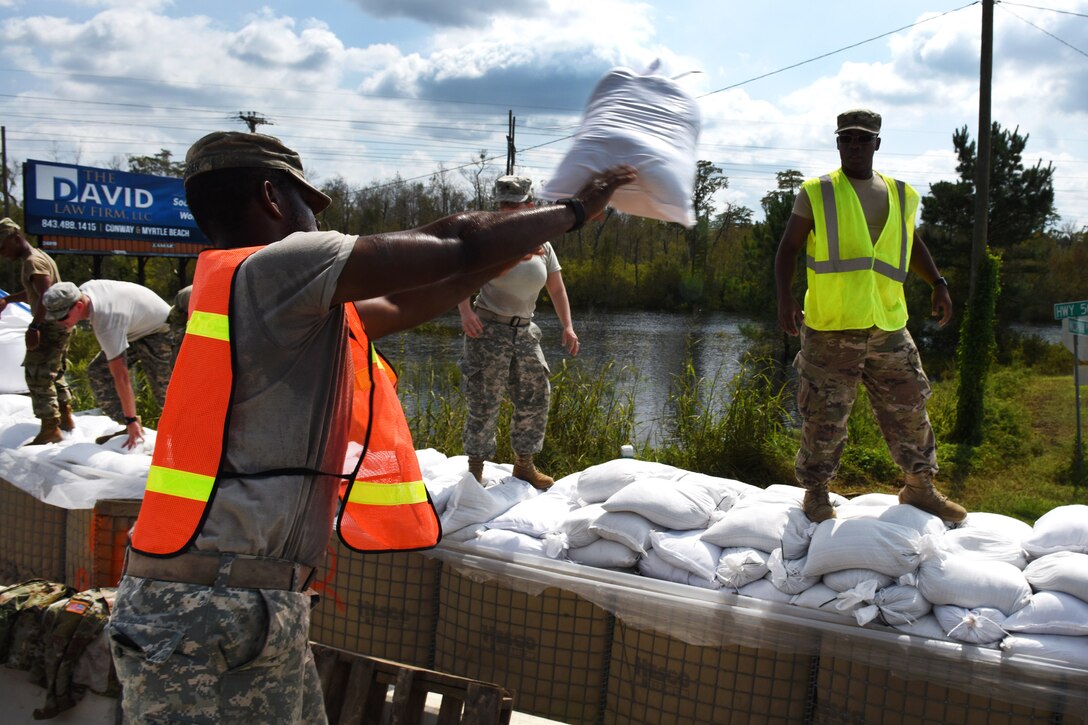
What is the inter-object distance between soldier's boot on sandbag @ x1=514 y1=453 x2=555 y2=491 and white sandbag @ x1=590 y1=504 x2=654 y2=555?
1.24m

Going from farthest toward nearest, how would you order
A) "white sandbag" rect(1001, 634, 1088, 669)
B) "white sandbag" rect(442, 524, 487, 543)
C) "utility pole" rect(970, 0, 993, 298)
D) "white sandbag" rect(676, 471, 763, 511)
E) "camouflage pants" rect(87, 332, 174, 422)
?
"utility pole" rect(970, 0, 993, 298) < "camouflage pants" rect(87, 332, 174, 422) < "white sandbag" rect(676, 471, 763, 511) < "white sandbag" rect(442, 524, 487, 543) < "white sandbag" rect(1001, 634, 1088, 669)

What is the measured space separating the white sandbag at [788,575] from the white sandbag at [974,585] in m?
0.39

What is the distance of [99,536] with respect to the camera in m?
4.16

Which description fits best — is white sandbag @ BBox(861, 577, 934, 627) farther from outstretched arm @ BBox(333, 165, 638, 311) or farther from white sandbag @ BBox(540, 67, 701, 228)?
outstretched arm @ BBox(333, 165, 638, 311)

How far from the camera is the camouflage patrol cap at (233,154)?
1.89 metres

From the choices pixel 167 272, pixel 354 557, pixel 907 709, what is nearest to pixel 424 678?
pixel 354 557

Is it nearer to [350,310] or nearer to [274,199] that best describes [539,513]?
[350,310]

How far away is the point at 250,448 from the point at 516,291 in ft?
10.1

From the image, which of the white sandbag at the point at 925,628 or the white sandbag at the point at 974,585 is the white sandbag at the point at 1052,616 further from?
the white sandbag at the point at 925,628

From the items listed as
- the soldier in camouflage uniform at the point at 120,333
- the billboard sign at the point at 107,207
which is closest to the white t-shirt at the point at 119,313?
the soldier in camouflage uniform at the point at 120,333

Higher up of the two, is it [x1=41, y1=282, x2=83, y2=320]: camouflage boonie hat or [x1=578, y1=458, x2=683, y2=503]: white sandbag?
[x1=41, y1=282, x2=83, y2=320]: camouflage boonie hat

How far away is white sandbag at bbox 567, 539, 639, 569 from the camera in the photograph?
11.4 feet

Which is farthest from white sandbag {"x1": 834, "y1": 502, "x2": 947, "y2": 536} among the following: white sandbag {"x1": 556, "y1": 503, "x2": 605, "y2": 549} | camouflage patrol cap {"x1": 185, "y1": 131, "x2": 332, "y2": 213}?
camouflage patrol cap {"x1": 185, "y1": 131, "x2": 332, "y2": 213}

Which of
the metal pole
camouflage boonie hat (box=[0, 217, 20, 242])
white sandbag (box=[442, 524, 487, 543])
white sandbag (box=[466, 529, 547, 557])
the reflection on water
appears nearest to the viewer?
white sandbag (box=[466, 529, 547, 557])
